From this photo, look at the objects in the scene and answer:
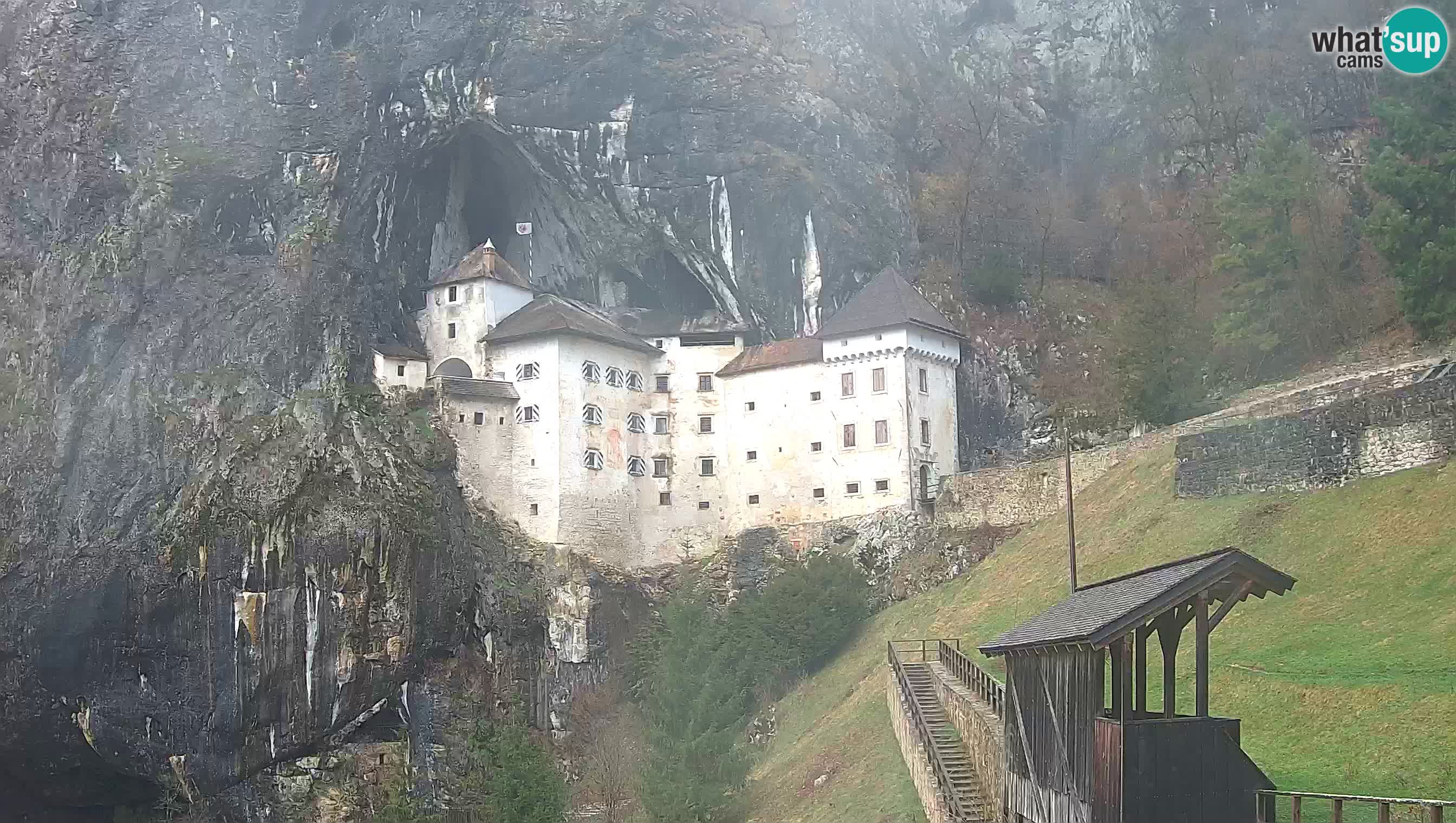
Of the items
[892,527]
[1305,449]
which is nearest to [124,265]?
[892,527]

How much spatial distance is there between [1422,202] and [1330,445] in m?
9.28

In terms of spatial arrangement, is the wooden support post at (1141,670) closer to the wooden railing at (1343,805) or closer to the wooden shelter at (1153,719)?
the wooden shelter at (1153,719)

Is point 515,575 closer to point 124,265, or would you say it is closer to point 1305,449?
point 124,265

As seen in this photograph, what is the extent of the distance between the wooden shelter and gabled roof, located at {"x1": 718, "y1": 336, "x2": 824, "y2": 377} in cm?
3274

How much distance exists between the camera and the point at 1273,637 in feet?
80.3

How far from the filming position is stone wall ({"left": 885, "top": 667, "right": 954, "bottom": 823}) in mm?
24047

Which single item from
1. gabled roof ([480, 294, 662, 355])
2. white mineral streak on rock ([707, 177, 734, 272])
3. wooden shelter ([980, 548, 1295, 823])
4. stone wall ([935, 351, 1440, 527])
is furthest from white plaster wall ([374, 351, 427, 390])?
wooden shelter ([980, 548, 1295, 823])

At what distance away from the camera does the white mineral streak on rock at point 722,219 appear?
177 feet

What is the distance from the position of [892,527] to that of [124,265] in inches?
1130

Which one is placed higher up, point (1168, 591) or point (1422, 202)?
point (1422, 202)

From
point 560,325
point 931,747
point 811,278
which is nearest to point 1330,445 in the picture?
point 931,747

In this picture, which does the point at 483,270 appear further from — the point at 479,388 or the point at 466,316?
the point at 479,388

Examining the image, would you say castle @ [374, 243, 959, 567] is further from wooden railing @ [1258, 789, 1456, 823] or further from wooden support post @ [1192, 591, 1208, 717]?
wooden railing @ [1258, 789, 1456, 823]

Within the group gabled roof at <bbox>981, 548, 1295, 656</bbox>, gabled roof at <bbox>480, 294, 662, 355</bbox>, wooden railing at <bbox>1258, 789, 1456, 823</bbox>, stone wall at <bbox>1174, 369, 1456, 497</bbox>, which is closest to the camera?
wooden railing at <bbox>1258, 789, 1456, 823</bbox>
